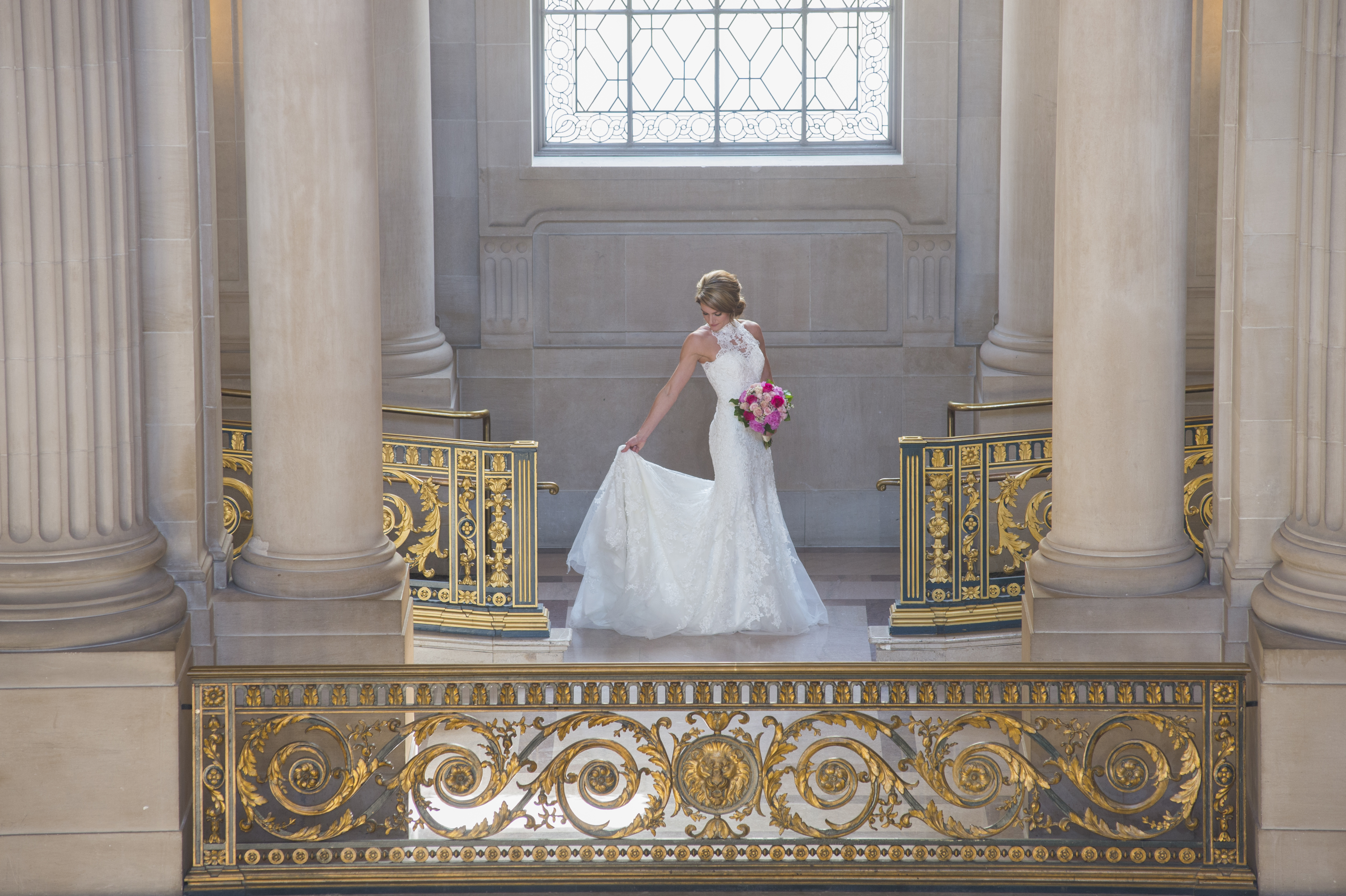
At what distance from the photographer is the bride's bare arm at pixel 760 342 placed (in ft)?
32.3

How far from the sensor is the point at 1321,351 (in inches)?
239

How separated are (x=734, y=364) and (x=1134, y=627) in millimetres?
3696

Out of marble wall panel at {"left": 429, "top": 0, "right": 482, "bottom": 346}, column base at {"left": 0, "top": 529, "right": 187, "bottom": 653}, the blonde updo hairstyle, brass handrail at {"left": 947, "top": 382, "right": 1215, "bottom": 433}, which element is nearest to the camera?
column base at {"left": 0, "top": 529, "right": 187, "bottom": 653}

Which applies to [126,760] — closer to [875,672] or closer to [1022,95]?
[875,672]

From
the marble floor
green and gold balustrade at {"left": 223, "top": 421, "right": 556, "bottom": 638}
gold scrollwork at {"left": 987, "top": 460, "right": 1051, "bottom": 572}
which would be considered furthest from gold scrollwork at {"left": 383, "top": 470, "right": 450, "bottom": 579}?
gold scrollwork at {"left": 987, "top": 460, "right": 1051, "bottom": 572}

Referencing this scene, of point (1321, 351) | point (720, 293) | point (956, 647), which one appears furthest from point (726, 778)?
point (720, 293)

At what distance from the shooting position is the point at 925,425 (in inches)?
471

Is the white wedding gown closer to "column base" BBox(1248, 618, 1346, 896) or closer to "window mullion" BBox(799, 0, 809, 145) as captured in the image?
"window mullion" BBox(799, 0, 809, 145)

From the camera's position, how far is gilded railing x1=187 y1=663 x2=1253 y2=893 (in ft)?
19.8

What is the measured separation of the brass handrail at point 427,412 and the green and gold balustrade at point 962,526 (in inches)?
93.5

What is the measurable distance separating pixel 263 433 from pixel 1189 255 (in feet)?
24.6

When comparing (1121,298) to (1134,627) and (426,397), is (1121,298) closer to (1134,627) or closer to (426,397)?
(1134,627)

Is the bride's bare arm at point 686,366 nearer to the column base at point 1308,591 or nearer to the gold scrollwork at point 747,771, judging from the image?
the gold scrollwork at point 747,771

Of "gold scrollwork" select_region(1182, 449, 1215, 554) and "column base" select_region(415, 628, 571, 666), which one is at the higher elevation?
"gold scrollwork" select_region(1182, 449, 1215, 554)
